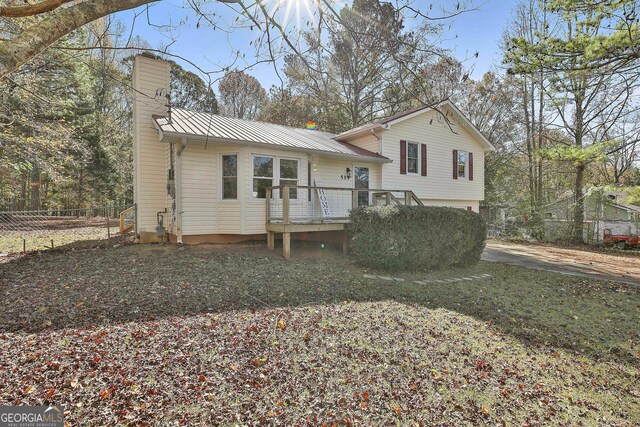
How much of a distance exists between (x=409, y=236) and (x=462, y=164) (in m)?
9.32

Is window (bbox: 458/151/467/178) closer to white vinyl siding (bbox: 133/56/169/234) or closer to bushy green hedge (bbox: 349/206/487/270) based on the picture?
bushy green hedge (bbox: 349/206/487/270)

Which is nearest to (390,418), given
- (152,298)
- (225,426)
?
(225,426)

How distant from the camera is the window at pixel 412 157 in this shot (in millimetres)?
13391

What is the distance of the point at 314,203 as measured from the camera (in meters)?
10.3

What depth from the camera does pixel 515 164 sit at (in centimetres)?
2262

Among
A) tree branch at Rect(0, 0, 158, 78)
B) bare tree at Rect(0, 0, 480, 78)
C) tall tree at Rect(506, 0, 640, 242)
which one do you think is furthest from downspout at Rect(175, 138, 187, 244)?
tall tree at Rect(506, 0, 640, 242)

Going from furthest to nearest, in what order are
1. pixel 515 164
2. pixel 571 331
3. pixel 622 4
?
pixel 515 164, pixel 622 4, pixel 571 331

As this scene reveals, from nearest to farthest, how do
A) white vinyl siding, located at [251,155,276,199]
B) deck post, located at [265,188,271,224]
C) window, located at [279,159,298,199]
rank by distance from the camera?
deck post, located at [265,188,271,224], white vinyl siding, located at [251,155,276,199], window, located at [279,159,298,199]

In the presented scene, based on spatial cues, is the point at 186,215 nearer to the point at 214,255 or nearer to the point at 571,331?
the point at 214,255

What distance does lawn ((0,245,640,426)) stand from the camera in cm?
261

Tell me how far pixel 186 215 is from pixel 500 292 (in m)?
7.67

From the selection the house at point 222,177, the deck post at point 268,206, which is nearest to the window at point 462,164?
the house at point 222,177

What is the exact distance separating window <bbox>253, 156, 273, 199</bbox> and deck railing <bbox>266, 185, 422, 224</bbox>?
0.28 metres

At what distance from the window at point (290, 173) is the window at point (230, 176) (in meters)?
1.38
